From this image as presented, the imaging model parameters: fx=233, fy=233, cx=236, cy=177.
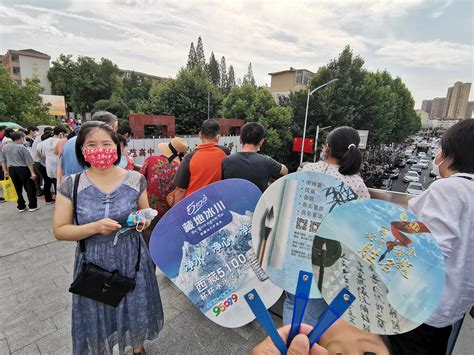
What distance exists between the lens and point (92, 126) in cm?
145

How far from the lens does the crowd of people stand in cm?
103

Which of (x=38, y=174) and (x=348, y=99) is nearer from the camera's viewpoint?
(x=38, y=174)

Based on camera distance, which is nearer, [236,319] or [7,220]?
[236,319]

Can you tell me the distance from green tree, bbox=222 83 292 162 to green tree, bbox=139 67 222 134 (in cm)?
225

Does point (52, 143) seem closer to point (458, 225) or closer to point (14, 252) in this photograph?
point (14, 252)

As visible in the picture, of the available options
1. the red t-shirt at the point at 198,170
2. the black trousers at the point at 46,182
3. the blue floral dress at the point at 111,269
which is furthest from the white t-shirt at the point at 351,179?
the black trousers at the point at 46,182

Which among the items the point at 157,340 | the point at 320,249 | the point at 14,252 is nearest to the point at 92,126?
the point at 320,249

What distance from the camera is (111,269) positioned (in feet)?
4.79

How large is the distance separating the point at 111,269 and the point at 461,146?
204cm

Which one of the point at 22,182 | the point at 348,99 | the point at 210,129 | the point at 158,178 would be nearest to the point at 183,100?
the point at 348,99

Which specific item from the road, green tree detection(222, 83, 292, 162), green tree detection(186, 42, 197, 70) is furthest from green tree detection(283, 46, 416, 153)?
green tree detection(186, 42, 197, 70)

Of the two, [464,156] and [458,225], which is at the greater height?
[464,156]

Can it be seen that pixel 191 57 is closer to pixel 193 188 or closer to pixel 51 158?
pixel 51 158

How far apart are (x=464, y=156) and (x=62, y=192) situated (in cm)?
215
